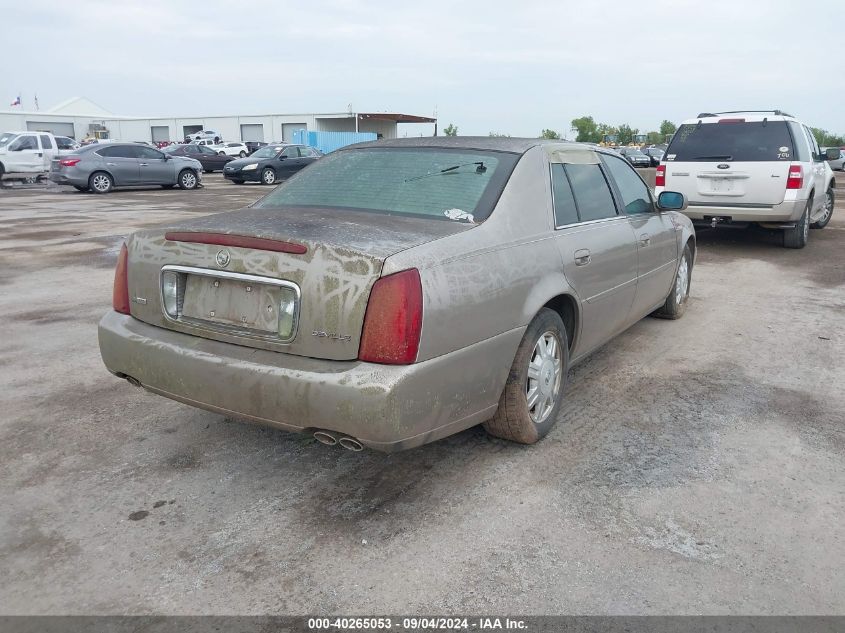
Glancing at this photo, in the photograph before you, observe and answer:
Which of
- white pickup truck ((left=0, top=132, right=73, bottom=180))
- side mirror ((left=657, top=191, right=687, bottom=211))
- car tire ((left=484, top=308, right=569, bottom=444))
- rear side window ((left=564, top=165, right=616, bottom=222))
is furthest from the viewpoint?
white pickup truck ((left=0, top=132, right=73, bottom=180))

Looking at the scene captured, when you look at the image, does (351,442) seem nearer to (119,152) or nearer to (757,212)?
(757,212)

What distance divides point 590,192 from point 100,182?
19.7 metres

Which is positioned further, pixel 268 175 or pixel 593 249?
pixel 268 175

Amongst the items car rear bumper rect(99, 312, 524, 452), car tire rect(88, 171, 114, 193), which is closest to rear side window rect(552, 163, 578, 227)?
car rear bumper rect(99, 312, 524, 452)

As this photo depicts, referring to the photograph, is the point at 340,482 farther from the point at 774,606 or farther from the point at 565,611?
the point at 774,606

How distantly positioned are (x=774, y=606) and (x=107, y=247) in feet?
32.4

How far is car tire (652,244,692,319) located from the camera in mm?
6027

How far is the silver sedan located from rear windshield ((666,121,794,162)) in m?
6.27

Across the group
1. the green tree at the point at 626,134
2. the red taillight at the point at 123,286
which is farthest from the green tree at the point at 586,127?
the red taillight at the point at 123,286

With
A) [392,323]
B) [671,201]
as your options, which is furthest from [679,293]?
[392,323]

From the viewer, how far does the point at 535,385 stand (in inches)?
139

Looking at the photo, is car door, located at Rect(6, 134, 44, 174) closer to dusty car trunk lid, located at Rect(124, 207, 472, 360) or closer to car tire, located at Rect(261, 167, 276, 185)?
car tire, located at Rect(261, 167, 276, 185)

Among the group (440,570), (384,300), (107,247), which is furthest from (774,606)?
(107,247)

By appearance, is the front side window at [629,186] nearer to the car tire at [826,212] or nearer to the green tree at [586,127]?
the car tire at [826,212]
